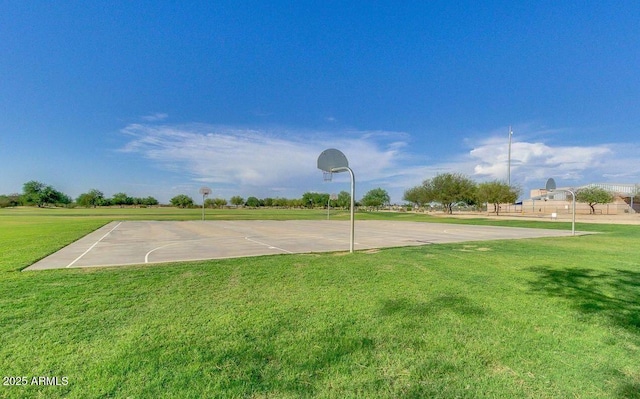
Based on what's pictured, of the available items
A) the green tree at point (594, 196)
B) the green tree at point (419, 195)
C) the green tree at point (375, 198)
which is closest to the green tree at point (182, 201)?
the green tree at point (375, 198)

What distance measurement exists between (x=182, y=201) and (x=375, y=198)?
81.5 m

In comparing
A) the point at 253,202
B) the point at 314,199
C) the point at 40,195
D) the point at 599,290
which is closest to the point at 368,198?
the point at 314,199

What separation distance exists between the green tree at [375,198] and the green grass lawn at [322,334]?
97101mm

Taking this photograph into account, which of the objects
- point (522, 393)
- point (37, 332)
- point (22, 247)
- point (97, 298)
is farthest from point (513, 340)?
point (22, 247)

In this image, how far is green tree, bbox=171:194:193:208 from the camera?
124 meters

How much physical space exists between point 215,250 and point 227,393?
8.28 metres

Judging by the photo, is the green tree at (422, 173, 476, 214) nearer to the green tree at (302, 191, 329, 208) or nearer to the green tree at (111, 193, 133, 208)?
the green tree at (302, 191, 329, 208)

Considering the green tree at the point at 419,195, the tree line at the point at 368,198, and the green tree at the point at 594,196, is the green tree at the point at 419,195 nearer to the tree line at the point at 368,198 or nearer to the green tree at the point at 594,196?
the tree line at the point at 368,198

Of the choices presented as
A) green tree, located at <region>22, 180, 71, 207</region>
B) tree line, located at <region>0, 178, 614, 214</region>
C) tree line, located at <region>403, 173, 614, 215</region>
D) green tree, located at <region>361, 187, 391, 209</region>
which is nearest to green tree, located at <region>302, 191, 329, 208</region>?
tree line, located at <region>0, 178, 614, 214</region>

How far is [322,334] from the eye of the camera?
11.6 ft

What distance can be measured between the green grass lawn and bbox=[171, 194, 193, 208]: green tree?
127282 millimetres

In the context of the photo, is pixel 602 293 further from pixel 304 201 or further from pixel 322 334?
pixel 304 201

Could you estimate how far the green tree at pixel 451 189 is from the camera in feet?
179

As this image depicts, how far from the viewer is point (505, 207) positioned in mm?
72062
